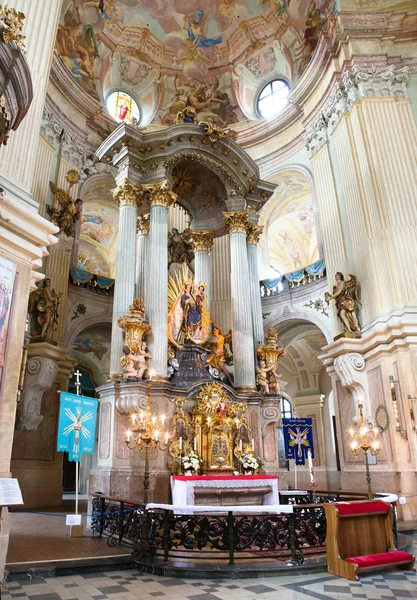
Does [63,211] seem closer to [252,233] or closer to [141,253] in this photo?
[141,253]

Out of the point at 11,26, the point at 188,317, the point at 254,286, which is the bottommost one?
the point at 188,317

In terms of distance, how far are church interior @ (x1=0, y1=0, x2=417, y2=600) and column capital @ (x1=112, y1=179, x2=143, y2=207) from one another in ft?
0.17

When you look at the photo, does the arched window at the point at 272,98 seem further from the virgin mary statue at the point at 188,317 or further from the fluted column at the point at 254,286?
the virgin mary statue at the point at 188,317

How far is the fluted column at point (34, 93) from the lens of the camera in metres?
6.86

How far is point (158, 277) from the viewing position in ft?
37.8

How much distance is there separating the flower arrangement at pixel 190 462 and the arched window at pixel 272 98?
15.1m

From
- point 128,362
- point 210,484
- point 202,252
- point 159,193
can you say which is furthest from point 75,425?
point 202,252

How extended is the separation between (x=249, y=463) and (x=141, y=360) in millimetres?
3321

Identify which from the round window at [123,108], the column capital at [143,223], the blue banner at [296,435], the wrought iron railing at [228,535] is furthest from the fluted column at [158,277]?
the round window at [123,108]

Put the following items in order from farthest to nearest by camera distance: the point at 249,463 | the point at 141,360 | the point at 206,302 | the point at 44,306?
the point at 44,306, the point at 206,302, the point at 249,463, the point at 141,360

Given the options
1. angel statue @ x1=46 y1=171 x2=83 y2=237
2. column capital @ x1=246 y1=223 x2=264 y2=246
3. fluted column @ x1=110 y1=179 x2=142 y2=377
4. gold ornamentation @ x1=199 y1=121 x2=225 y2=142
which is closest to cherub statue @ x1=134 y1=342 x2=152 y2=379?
fluted column @ x1=110 y1=179 x2=142 y2=377

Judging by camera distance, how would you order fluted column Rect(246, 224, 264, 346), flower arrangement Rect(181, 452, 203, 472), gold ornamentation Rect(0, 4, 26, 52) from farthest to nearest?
fluted column Rect(246, 224, 264, 346), flower arrangement Rect(181, 452, 203, 472), gold ornamentation Rect(0, 4, 26, 52)

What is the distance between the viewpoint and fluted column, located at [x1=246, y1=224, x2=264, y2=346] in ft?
42.8

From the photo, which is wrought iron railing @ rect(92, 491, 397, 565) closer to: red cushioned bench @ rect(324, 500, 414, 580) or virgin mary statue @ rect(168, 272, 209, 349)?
red cushioned bench @ rect(324, 500, 414, 580)
